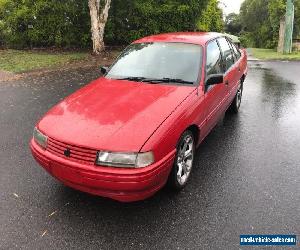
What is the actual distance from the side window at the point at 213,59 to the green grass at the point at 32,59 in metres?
8.18

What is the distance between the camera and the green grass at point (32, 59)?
40.9ft

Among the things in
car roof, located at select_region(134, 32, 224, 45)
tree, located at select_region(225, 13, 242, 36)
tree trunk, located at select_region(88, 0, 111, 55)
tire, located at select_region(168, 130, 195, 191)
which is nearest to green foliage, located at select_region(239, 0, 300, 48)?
tree, located at select_region(225, 13, 242, 36)

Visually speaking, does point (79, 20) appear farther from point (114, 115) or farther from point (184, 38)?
point (114, 115)

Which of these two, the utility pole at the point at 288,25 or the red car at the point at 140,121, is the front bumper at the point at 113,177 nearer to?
the red car at the point at 140,121

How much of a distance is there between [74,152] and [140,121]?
76 cm

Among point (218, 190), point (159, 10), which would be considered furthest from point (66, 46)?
point (218, 190)

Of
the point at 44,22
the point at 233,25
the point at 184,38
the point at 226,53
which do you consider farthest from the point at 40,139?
the point at 233,25

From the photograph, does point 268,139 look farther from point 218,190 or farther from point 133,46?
point 133,46

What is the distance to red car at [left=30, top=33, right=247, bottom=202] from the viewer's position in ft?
11.3

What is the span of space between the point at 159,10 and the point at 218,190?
14117mm

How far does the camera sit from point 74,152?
11.7 ft

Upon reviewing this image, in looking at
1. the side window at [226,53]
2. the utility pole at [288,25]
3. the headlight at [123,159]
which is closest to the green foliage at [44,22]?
the utility pole at [288,25]

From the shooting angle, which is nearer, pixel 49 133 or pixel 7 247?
pixel 7 247

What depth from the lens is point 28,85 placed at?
9.98 metres
